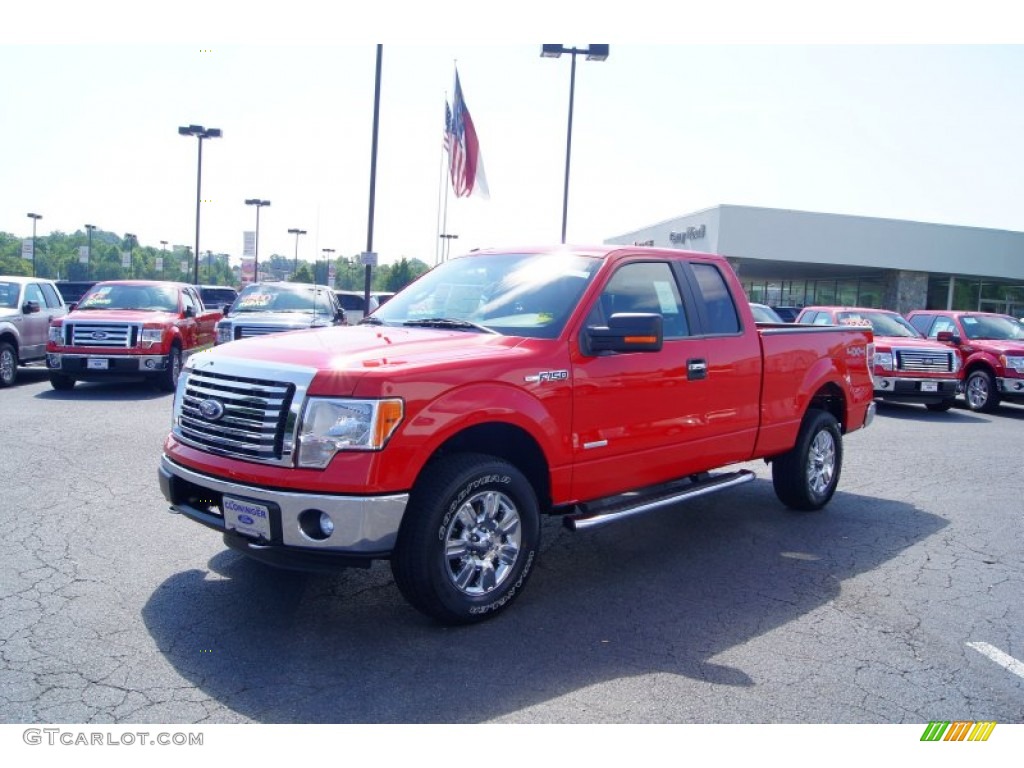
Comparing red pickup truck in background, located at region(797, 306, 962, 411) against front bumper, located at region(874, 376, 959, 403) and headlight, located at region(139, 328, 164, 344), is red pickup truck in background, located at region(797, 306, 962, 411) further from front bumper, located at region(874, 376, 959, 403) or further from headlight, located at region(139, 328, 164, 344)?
headlight, located at region(139, 328, 164, 344)

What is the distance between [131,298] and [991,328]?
1600 centimetres

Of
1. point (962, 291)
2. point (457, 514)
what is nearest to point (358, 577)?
point (457, 514)

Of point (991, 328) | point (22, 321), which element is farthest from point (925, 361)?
point (22, 321)

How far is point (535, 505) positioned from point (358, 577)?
1318 mm

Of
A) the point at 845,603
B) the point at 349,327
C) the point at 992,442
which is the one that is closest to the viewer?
the point at 845,603

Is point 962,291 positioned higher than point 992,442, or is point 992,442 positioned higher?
point 962,291

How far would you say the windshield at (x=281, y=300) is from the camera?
49.4 ft

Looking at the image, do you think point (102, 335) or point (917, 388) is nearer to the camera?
point (102, 335)

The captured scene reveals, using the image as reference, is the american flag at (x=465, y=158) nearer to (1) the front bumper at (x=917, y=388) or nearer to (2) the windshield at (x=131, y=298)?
(2) the windshield at (x=131, y=298)

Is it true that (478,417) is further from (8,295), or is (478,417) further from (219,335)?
(8,295)

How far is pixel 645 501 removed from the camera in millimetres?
5445

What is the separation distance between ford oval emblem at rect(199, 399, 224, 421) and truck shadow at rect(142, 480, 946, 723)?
1051mm
